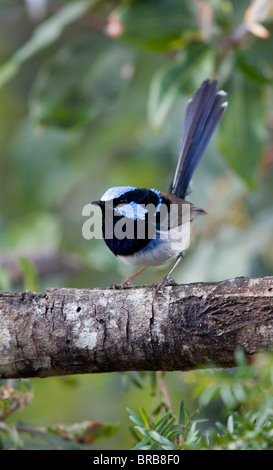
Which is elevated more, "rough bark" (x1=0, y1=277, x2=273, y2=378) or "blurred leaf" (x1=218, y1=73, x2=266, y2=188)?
"blurred leaf" (x1=218, y1=73, x2=266, y2=188)

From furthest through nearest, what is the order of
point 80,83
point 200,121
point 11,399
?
1. point 80,83
2. point 200,121
3. point 11,399

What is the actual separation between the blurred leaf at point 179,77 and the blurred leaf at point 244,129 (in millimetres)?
263

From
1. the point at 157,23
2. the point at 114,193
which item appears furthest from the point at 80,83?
the point at 114,193

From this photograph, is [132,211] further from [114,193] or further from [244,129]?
[244,129]

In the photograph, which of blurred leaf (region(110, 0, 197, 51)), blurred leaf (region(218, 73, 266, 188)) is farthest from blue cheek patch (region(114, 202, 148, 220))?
blurred leaf (region(110, 0, 197, 51))

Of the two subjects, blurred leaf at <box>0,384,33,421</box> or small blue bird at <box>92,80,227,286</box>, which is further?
small blue bird at <box>92,80,227,286</box>

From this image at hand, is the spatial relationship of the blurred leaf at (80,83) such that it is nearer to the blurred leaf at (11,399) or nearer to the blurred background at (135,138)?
the blurred background at (135,138)

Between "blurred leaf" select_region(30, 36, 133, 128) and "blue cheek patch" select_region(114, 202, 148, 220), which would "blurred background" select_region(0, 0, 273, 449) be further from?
"blue cheek patch" select_region(114, 202, 148, 220)

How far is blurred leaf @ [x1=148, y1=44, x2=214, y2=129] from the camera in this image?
130 inches

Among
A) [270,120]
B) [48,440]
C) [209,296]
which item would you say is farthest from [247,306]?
[270,120]

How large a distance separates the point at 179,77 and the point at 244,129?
1.62 feet

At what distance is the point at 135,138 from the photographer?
17.6 feet

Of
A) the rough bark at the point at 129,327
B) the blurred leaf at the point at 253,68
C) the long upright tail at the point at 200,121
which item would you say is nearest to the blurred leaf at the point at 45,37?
the long upright tail at the point at 200,121

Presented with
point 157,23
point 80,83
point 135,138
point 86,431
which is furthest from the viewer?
point 135,138
